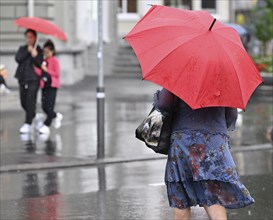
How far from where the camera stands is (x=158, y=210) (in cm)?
977

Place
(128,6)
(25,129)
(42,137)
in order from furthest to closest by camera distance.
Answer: (128,6), (25,129), (42,137)

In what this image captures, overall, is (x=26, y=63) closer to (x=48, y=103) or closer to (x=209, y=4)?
(x=48, y=103)

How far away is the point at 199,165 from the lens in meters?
6.78

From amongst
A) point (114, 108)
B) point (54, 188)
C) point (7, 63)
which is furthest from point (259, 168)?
point (7, 63)

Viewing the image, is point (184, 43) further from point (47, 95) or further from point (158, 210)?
point (47, 95)

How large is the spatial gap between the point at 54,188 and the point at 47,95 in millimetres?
5471

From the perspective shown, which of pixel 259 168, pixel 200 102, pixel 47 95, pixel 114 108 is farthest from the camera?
pixel 114 108

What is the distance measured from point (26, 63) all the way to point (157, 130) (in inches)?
366

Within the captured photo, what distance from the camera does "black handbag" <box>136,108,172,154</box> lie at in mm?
6840

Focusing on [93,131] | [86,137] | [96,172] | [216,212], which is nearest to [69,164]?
[96,172]

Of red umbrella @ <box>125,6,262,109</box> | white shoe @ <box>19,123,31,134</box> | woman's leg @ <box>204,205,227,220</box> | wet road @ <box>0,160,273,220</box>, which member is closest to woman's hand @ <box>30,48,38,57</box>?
white shoe @ <box>19,123,31,134</box>

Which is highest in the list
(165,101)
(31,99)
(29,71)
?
(165,101)

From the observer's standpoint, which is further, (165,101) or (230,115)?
→ (230,115)

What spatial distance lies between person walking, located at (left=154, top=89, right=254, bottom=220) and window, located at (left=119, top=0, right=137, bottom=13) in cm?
3139
